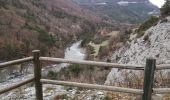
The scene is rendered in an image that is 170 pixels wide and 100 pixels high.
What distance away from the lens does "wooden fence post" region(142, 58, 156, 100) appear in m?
7.30

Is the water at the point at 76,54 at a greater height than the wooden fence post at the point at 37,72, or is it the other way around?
the wooden fence post at the point at 37,72

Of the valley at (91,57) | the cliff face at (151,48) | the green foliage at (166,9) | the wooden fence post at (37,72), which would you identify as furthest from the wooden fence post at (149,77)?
the green foliage at (166,9)

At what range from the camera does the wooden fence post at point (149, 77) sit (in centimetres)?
730

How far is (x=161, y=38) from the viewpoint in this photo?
55.8 feet

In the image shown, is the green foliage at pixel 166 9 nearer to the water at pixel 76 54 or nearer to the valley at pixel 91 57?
the valley at pixel 91 57

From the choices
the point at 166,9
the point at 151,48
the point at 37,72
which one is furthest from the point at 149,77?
the point at 166,9

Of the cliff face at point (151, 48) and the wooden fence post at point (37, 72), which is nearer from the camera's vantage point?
the wooden fence post at point (37, 72)

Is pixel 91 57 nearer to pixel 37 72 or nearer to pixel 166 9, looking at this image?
pixel 166 9

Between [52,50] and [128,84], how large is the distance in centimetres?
4322

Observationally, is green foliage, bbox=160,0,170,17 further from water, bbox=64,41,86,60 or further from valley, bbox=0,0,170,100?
water, bbox=64,41,86,60

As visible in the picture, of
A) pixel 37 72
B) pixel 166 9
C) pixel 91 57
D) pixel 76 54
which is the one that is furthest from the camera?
pixel 76 54

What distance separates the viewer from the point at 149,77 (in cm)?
736

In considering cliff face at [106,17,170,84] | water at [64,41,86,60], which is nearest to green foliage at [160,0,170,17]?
cliff face at [106,17,170,84]

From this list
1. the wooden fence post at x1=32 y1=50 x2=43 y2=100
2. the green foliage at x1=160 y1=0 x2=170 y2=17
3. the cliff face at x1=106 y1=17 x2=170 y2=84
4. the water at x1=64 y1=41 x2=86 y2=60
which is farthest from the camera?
the water at x1=64 y1=41 x2=86 y2=60
